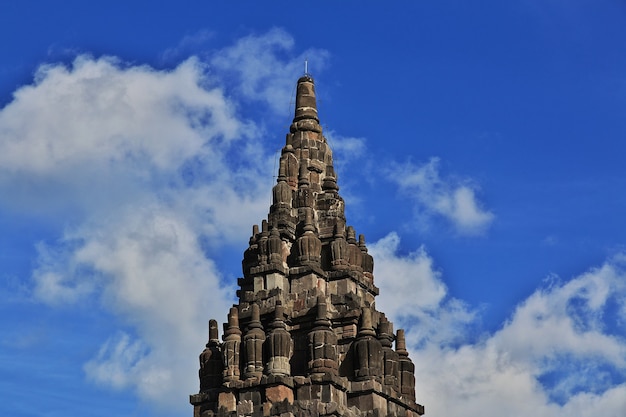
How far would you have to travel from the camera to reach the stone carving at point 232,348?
54.9 m

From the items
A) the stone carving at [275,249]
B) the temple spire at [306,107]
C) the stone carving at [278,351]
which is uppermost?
the temple spire at [306,107]

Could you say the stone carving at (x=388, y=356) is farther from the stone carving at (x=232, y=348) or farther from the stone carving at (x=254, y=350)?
the stone carving at (x=232, y=348)

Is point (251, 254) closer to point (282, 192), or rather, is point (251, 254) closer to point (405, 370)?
point (282, 192)

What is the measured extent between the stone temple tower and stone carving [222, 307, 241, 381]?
0.04 m

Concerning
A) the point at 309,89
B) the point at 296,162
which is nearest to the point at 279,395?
the point at 296,162

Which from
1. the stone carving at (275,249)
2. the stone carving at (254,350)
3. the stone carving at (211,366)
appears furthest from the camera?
the stone carving at (275,249)

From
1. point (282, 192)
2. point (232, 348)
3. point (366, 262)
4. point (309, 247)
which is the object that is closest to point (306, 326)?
point (232, 348)

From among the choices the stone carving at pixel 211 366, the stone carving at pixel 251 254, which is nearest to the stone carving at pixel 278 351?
the stone carving at pixel 211 366

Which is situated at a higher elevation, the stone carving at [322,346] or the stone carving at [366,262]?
the stone carving at [366,262]

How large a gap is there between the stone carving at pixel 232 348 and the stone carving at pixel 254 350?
458mm

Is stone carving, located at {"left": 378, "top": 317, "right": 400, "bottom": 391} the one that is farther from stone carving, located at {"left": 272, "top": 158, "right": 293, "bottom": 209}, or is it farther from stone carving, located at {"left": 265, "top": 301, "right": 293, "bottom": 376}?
stone carving, located at {"left": 272, "top": 158, "right": 293, "bottom": 209}

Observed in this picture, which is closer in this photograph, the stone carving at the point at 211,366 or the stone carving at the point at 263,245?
the stone carving at the point at 211,366

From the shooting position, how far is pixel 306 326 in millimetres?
56594

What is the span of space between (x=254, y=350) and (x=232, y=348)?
1.16m
